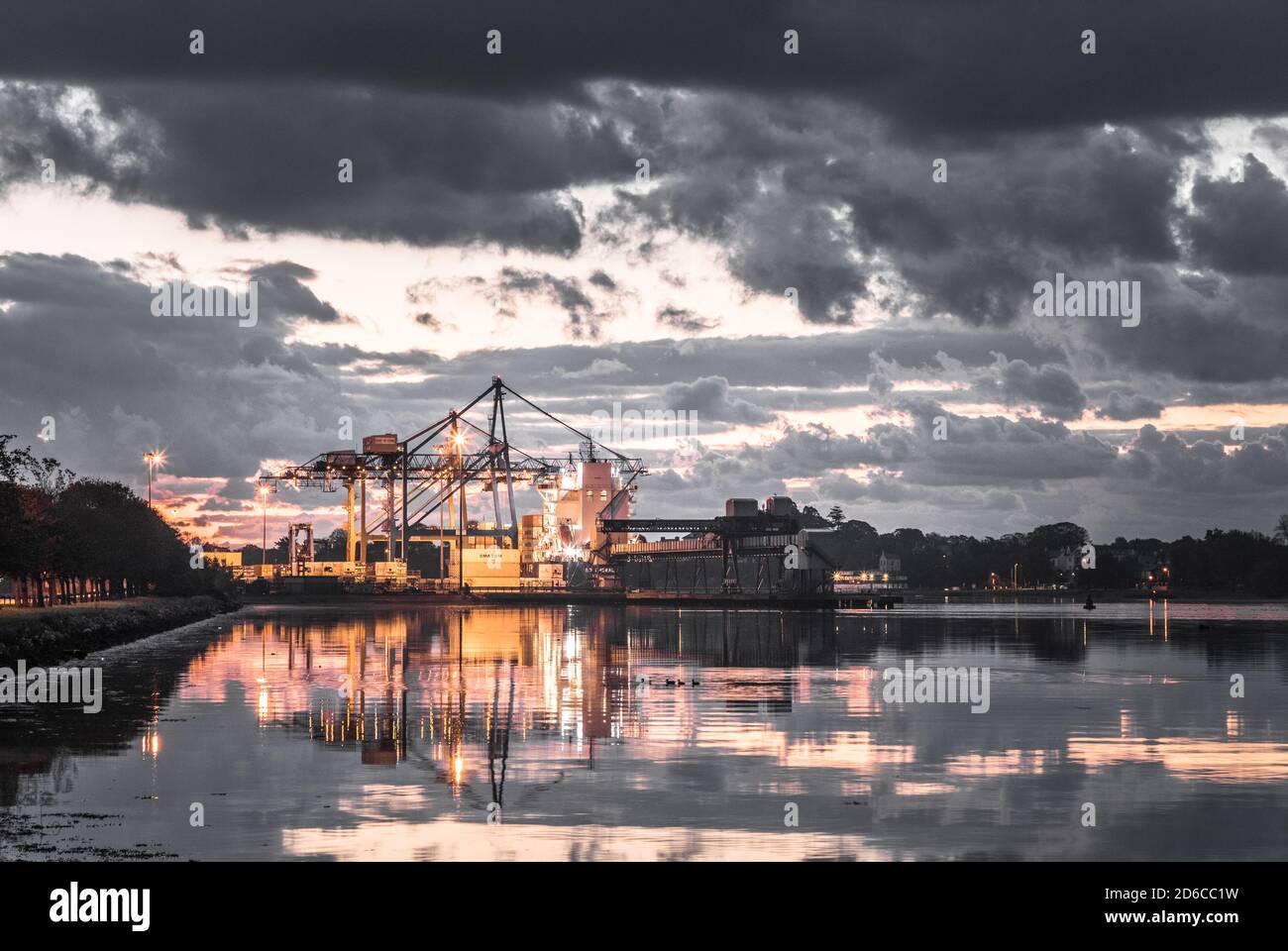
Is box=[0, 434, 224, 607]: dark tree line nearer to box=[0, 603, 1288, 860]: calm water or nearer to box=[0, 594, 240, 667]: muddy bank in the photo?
box=[0, 594, 240, 667]: muddy bank

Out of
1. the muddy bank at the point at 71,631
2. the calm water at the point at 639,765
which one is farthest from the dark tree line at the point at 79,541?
the calm water at the point at 639,765

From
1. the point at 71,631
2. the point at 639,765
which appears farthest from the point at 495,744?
the point at 71,631

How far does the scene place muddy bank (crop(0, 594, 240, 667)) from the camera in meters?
51.3

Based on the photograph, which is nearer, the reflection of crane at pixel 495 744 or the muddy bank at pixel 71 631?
the reflection of crane at pixel 495 744

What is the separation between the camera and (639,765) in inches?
947

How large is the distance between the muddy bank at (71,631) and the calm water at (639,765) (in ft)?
13.0

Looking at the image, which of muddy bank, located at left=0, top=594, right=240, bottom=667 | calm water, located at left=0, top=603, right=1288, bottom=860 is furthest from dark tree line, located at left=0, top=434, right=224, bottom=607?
calm water, located at left=0, top=603, right=1288, bottom=860

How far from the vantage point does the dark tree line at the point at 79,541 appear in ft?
238

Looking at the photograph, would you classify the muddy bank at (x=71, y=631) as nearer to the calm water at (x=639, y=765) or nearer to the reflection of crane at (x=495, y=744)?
the calm water at (x=639, y=765)

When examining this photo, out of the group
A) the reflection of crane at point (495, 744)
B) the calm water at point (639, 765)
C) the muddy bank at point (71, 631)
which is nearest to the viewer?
the calm water at point (639, 765)

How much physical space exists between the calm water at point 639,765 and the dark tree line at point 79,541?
27105 millimetres

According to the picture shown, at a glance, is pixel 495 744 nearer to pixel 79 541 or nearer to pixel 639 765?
pixel 639 765

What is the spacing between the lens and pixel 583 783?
21.9 meters

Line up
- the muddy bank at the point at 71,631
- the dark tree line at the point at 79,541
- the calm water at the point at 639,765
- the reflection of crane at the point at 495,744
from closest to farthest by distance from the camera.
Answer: the calm water at the point at 639,765 → the reflection of crane at the point at 495,744 → the muddy bank at the point at 71,631 → the dark tree line at the point at 79,541
